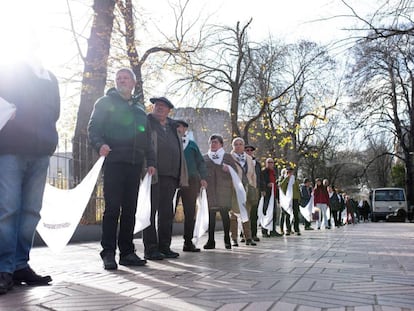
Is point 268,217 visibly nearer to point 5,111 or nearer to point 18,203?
point 18,203

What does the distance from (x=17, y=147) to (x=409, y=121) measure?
37.6m

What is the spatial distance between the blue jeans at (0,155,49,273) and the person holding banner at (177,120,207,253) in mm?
3580

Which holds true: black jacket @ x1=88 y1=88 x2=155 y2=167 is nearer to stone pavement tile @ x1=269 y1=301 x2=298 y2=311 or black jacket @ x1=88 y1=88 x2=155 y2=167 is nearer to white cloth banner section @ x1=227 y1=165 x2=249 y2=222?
stone pavement tile @ x1=269 y1=301 x2=298 y2=311

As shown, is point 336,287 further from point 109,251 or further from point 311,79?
point 311,79

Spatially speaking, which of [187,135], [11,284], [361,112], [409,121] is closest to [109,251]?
[11,284]

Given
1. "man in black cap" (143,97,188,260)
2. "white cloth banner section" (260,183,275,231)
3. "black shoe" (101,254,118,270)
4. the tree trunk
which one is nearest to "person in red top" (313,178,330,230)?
"white cloth banner section" (260,183,275,231)

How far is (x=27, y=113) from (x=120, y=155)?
1364 millimetres

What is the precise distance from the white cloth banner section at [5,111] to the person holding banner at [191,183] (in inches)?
156

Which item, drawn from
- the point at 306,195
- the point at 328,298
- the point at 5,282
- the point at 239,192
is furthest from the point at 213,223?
the point at 306,195

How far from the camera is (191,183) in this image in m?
8.11

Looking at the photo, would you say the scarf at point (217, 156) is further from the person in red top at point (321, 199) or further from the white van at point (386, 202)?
the white van at point (386, 202)

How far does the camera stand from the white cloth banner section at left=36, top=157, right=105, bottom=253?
555cm

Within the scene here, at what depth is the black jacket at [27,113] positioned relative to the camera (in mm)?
4398

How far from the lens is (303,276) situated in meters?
4.85
